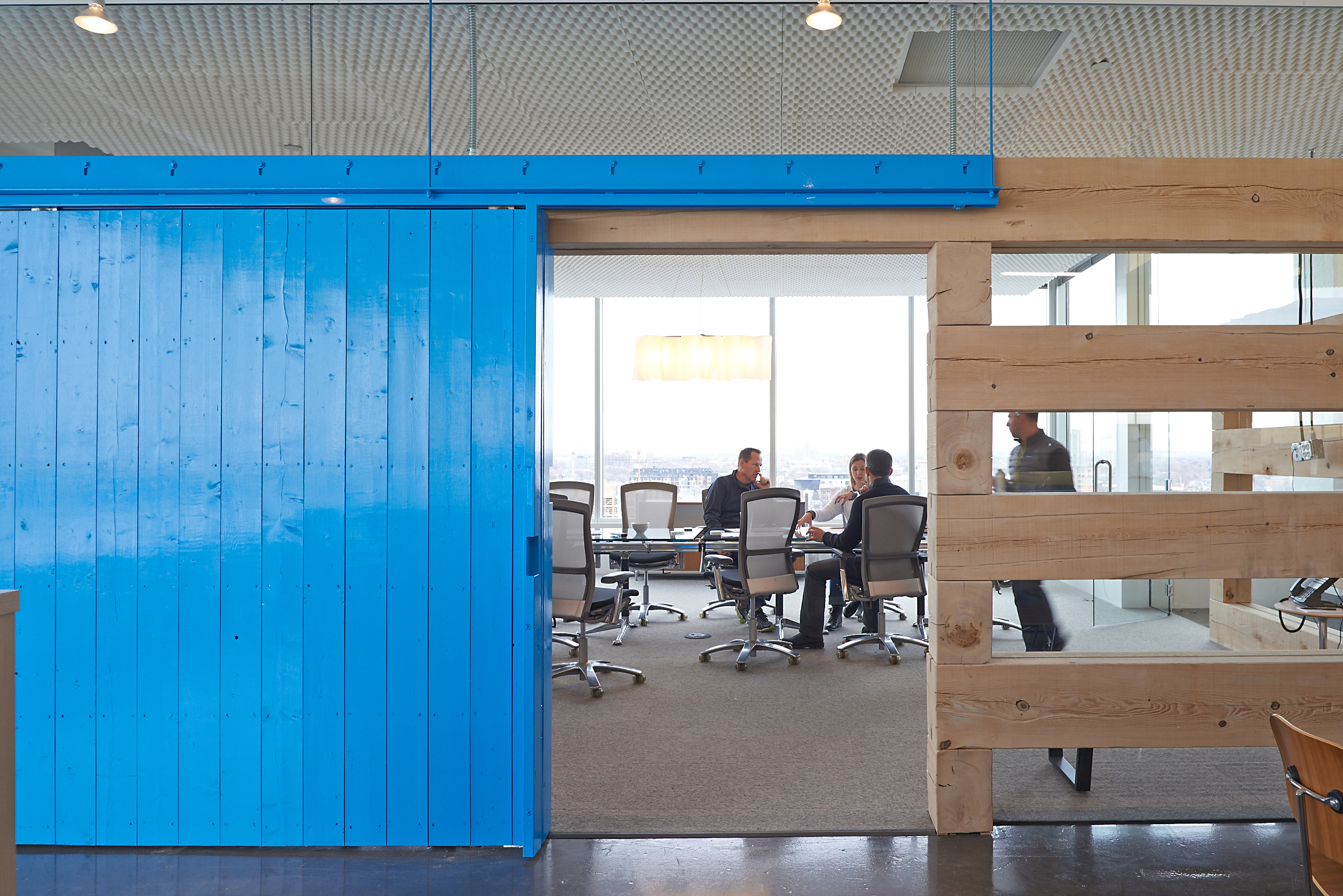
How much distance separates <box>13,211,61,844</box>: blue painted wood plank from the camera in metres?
2.81

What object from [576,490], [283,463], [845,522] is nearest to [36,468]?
[283,463]

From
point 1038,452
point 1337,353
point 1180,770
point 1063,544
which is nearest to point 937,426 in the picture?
point 1038,452

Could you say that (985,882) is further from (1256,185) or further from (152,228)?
(152,228)

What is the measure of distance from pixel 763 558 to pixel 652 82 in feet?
9.64

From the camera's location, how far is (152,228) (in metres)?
2.83

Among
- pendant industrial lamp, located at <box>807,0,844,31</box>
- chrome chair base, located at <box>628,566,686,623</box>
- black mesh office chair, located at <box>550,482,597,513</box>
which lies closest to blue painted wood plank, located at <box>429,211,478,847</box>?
pendant industrial lamp, located at <box>807,0,844,31</box>

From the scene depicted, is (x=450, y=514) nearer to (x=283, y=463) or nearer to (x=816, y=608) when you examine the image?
(x=283, y=463)

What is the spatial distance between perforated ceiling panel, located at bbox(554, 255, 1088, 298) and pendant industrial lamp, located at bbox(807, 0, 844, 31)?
3768 millimetres

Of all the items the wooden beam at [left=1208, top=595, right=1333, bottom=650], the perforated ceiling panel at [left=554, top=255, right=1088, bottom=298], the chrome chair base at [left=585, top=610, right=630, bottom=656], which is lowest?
the chrome chair base at [left=585, top=610, right=630, bottom=656]

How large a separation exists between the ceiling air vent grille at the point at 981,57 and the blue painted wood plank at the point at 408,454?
257cm

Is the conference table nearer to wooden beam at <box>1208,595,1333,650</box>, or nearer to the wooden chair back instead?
wooden beam at <box>1208,595,1333,650</box>

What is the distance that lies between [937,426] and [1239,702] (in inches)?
55.3

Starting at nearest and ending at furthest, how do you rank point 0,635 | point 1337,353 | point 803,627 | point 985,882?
point 0,635, point 985,882, point 1337,353, point 803,627

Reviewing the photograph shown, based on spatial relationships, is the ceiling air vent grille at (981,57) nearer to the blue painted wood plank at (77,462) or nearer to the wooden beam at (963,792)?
the wooden beam at (963,792)
